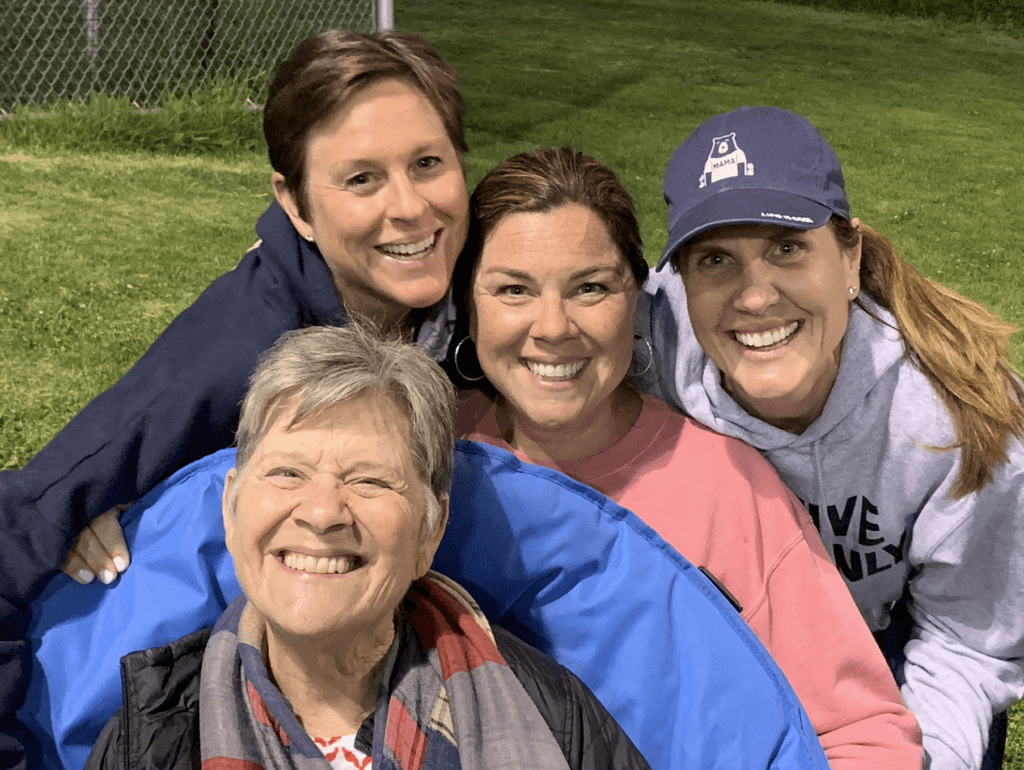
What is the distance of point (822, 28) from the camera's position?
16.9m

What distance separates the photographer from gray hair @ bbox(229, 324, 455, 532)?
6.79ft

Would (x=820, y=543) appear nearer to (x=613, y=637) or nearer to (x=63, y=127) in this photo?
(x=613, y=637)

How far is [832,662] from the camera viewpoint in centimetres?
225

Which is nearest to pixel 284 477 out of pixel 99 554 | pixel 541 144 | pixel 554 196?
pixel 99 554

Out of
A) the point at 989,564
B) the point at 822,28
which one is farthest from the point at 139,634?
the point at 822,28

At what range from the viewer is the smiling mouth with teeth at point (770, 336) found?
2.37 m

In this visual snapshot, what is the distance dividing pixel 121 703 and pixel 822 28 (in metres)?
17.0

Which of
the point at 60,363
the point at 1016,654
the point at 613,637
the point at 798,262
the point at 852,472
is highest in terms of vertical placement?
the point at 798,262

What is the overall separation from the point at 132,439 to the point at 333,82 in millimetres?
931

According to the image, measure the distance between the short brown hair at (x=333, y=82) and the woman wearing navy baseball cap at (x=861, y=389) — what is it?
1.96ft

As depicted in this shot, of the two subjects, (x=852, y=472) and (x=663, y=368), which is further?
(x=663, y=368)

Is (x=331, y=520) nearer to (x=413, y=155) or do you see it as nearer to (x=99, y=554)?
(x=99, y=554)

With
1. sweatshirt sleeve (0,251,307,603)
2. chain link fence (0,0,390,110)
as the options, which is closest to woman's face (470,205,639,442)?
sweatshirt sleeve (0,251,307,603)

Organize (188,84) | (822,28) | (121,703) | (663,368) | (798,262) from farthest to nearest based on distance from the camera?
(822,28), (188,84), (663,368), (798,262), (121,703)
